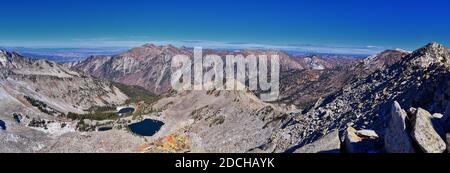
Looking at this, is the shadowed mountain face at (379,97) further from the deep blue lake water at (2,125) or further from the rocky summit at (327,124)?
the deep blue lake water at (2,125)

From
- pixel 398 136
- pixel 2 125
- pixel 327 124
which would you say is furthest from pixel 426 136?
pixel 2 125

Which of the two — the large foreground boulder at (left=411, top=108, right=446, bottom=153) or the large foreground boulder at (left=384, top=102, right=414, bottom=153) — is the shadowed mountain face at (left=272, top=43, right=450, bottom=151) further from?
the large foreground boulder at (left=411, top=108, right=446, bottom=153)

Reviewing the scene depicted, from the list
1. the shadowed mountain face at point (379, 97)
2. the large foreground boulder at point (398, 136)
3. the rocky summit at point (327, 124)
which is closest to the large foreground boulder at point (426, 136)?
the rocky summit at point (327, 124)

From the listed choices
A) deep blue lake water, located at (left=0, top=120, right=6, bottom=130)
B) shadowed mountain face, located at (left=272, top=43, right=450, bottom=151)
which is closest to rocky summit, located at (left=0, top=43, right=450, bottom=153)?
shadowed mountain face, located at (left=272, top=43, right=450, bottom=151)

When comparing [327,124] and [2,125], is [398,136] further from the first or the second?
[2,125]
